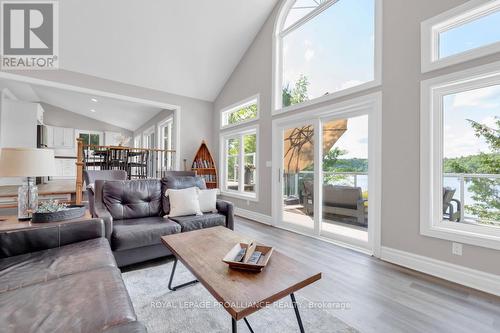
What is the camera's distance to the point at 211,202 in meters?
3.16

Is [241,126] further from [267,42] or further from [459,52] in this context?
[459,52]

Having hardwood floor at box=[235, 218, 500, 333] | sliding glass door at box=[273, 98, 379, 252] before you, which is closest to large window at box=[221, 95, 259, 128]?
sliding glass door at box=[273, 98, 379, 252]

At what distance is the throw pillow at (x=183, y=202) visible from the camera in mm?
2883

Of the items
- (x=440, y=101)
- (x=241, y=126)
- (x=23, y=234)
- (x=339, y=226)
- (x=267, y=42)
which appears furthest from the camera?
(x=241, y=126)

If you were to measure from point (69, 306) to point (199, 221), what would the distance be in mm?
1751

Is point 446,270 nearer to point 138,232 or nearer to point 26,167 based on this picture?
point 138,232

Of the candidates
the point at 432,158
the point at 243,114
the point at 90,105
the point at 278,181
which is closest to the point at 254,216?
the point at 278,181

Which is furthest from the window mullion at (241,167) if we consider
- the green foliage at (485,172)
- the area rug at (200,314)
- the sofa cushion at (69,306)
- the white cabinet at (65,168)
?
the white cabinet at (65,168)

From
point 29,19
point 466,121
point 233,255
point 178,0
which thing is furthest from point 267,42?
point 233,255

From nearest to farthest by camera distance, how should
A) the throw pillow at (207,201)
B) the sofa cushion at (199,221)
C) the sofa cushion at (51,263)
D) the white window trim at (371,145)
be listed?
the sofa cushion at (51,263) < the sofa cushion at (199,221) < the white window trim at (371,145) < the throw pillow at (207,201)

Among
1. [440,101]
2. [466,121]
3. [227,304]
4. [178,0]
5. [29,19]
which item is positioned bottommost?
[227,304]

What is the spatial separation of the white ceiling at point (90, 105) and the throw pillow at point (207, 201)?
4.29 meters

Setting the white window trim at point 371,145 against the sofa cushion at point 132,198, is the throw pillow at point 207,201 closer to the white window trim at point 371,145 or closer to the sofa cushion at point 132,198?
the sofa cushion at point 132,198

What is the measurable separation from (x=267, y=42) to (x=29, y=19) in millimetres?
4102
